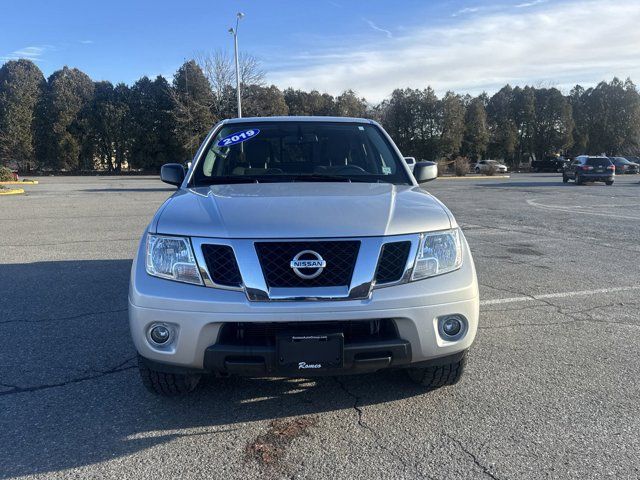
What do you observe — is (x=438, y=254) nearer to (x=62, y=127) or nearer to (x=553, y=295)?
(x=553, y=295)

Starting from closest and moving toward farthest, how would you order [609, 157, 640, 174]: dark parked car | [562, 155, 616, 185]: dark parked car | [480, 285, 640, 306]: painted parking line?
[480, 285, 640, 306]: painted parking line, [562, 155, 616, 185]: dark parked car, [609, 157, 640, 174]: dark parked car

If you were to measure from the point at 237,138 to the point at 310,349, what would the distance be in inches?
99.5

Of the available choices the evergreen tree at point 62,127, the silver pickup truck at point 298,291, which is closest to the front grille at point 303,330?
the silver pickup truck at point 298,291

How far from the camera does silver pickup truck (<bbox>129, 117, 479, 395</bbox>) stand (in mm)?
2727

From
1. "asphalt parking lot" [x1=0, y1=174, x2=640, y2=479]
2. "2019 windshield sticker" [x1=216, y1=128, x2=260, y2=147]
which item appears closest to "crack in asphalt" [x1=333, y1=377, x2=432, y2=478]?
"asphalt parking lot" [x1=0, y1=174, x2=640, y2=479]

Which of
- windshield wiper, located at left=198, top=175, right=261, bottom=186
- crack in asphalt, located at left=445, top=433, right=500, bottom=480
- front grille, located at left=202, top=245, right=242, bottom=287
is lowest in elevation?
crack in asphalt, located at left=445, top=433, right=500, bottom=480

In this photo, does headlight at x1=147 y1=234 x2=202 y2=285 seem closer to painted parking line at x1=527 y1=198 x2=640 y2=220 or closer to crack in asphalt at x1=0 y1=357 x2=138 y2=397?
crack in asphalt at x1=0 y1=357 x2=138 y2=397

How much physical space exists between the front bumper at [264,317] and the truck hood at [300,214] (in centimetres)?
33

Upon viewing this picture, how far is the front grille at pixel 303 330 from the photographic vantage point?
2748 mm

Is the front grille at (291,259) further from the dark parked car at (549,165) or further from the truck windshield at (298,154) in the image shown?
the dark parked car at (549,165)

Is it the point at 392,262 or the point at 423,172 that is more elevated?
the point at 423,172

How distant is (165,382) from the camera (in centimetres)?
315

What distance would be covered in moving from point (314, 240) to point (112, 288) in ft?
13.5

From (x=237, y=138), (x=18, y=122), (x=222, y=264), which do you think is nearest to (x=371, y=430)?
(x=222, y=264)
